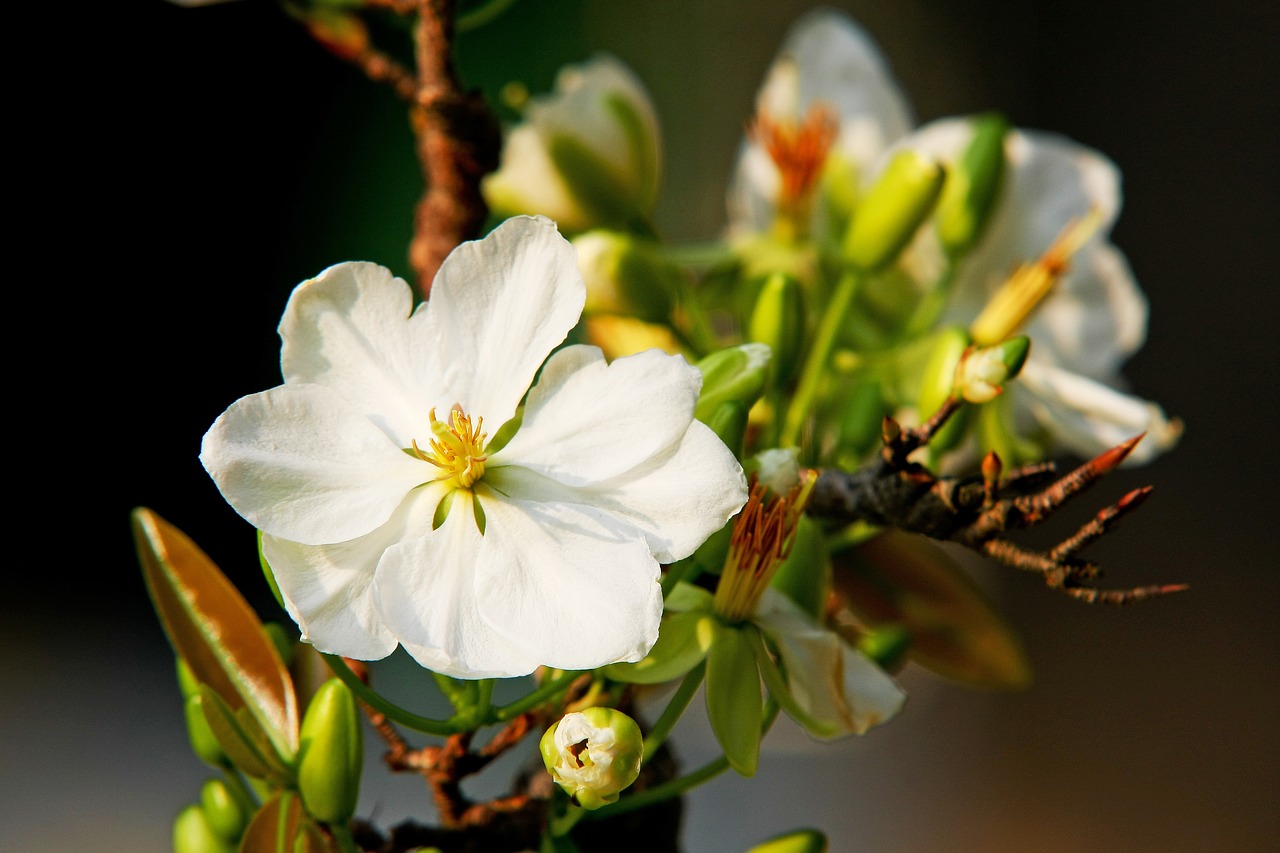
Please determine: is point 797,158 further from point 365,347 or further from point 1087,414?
point 365,347

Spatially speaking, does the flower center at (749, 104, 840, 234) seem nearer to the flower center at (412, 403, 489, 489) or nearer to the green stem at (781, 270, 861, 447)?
the green stem at (781, 270, 861, 447)

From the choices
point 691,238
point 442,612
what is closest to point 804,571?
point 442,612

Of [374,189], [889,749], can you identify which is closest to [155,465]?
[374,189]

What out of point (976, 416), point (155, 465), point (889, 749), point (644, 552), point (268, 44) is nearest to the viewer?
point (644, 552)

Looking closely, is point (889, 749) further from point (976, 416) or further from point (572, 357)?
point (572, 357)

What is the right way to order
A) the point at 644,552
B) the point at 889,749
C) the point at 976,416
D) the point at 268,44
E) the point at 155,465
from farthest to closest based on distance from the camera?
the point at 889,749, the point at 155,465, the point at 268,44, the point at 976,416, the point at 644,552

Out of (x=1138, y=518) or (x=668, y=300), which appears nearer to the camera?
(x=668, y=300)
